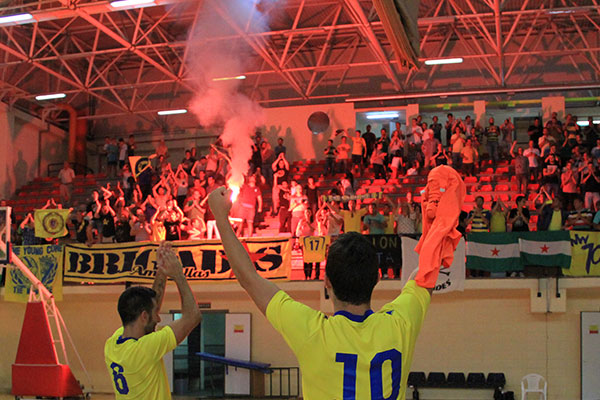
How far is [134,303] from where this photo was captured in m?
4.08

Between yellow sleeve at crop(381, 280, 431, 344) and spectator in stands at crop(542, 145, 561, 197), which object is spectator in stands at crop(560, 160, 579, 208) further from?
yellow sleeve at crop(381, 280, 431, 344)

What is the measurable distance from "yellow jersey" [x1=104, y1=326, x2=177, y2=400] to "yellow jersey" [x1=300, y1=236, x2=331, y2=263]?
38.9 feet

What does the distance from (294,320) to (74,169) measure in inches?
1125

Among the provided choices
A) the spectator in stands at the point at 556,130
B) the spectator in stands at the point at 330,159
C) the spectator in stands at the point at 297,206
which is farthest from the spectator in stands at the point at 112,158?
the spectator in stands at the point at 556,130

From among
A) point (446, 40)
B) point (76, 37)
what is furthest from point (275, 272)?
point (76, 37)

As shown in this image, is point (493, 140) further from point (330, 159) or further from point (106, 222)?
point (106, 222)

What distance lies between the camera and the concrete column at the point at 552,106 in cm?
2516

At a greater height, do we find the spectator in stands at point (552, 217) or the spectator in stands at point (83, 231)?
the spectator in stands at point (552, 217)

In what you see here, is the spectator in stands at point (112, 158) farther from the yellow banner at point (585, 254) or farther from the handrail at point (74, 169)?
the yellow banner at point (585, 254)

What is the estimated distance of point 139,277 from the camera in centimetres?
1684

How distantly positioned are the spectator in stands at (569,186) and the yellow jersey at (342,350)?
17152mm

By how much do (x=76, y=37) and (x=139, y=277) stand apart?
13543 mm

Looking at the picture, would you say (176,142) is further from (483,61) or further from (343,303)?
(343,303)

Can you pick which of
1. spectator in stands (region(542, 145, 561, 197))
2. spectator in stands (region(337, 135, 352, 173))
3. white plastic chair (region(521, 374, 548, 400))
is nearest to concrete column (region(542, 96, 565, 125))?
spectator in stands (region(542, 145, 561, 197))
